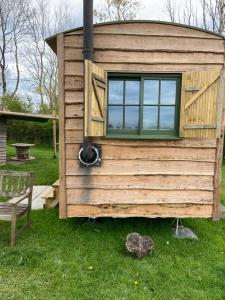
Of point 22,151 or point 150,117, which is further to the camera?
point 22,151

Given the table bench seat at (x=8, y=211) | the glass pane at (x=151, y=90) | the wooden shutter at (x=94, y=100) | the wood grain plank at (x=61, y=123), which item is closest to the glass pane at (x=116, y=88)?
the wooden shutter at (x=94, y=100)

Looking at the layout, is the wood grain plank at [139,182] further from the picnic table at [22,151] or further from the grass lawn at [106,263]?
the picnic table at [22,151]

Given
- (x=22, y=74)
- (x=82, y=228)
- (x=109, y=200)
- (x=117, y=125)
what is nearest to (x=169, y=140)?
(x=117, y=125)

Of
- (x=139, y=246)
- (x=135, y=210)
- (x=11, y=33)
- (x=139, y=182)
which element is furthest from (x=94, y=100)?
(x=11, y=33)

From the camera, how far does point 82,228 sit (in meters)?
4.85

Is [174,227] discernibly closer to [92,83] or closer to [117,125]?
[117,125]

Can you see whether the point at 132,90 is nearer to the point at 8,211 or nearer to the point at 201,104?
the point at 201,104

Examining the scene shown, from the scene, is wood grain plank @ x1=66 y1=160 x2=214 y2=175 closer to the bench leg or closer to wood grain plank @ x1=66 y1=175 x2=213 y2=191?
wood grain plank @ x1=66 y1=175 x2=213 y2=191

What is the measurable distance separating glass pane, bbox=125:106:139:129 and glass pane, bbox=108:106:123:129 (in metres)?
0.08

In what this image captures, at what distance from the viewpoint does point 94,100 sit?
3.68 metres

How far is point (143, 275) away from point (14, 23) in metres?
22.9

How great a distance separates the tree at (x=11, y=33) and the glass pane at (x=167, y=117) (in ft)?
64.6

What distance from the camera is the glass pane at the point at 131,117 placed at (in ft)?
13.9

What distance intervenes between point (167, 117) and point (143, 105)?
38cm
